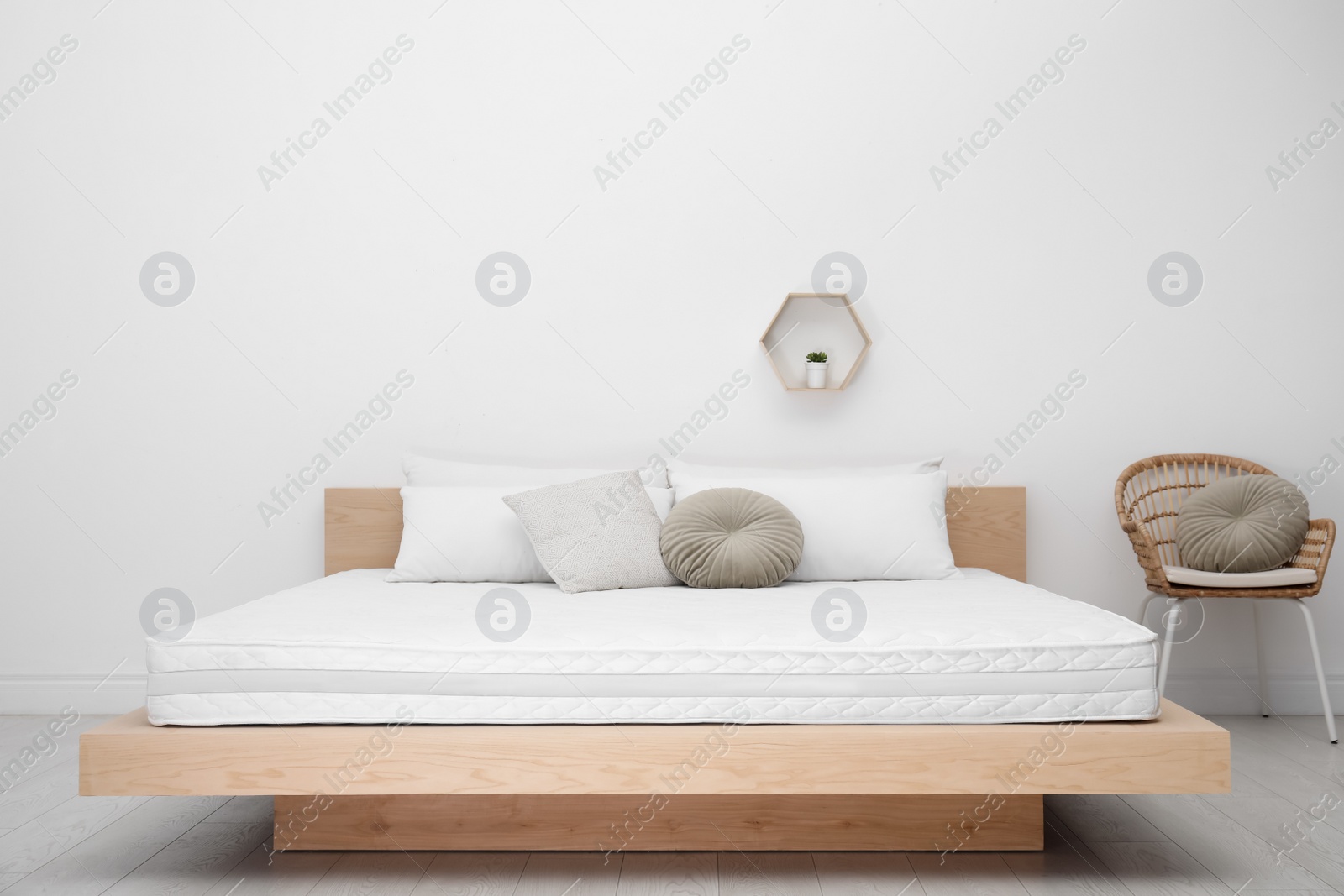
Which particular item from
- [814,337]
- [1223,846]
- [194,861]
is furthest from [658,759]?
[814,337]

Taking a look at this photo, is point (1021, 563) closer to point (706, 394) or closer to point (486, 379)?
point (706, 394)

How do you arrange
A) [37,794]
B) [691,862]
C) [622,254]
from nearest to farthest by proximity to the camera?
[691,862]
[37,794]
[622,254]

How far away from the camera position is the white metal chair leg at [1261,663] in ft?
10.9

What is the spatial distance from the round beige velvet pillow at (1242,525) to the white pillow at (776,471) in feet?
2.72

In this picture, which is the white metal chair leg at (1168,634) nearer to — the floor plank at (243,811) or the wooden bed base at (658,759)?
the wooden bed base at (658,759)

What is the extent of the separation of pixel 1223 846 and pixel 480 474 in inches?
88.2

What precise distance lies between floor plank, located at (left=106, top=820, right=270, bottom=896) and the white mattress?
12.8 inches

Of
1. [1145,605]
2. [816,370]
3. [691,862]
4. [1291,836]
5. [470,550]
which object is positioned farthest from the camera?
[816,370]

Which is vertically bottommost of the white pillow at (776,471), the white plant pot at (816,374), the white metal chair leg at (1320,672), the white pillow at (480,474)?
the white metal chair leg at (1320,672)

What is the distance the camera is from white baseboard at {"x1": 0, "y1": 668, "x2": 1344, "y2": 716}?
3.32m

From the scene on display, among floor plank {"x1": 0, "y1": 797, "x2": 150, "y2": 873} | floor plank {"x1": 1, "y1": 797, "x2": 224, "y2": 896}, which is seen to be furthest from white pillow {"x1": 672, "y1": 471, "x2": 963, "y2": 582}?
floor plank {"x1": 0, "y1": 797, "x2": 150, "y2": 873}

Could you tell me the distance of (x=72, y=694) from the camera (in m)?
3.33

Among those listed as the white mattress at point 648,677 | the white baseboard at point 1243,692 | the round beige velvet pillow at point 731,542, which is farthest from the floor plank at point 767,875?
the white baseboard at point 1243,692

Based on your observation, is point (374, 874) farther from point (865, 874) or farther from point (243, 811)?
point (865, 874)
